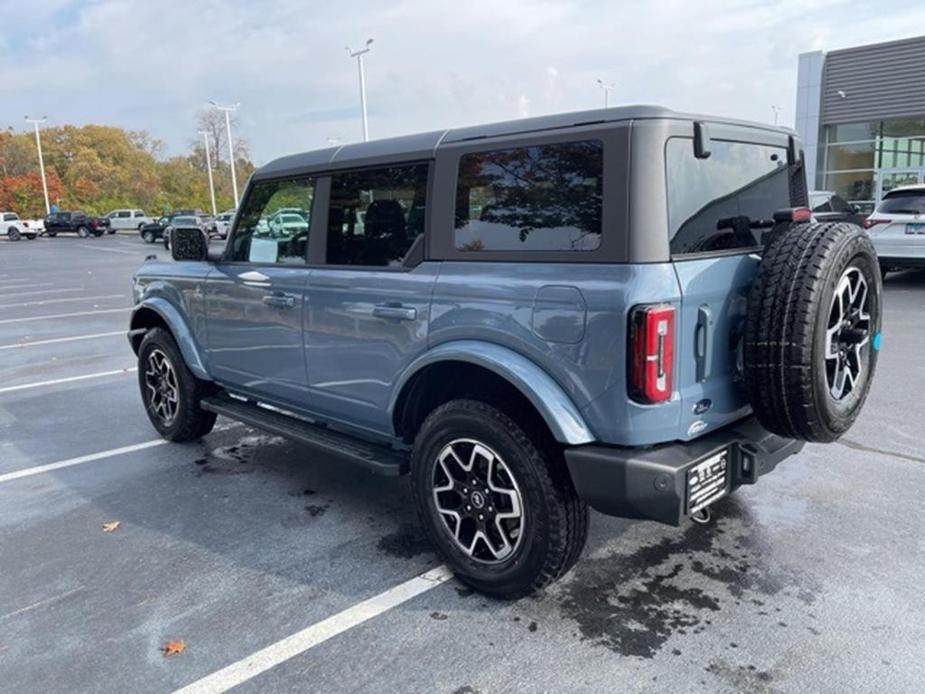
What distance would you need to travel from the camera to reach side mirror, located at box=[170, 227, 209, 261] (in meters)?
4.95

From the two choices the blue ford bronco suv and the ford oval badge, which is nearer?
the blue ford bronco suv

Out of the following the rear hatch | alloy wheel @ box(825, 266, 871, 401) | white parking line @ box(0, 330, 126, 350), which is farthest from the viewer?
the rear hatch

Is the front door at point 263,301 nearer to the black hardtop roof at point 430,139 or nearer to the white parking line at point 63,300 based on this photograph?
the black hardtop roof at point 430,139

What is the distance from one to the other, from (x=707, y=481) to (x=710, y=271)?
82 centimetres

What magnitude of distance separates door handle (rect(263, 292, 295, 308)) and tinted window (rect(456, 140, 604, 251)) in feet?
4.11

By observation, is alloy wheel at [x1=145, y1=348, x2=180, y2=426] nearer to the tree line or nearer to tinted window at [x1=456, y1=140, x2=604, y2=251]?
tinted window at [x1=456, y1=140, x2=604, y2=251]

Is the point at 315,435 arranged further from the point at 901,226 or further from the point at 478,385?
the point at 901,226

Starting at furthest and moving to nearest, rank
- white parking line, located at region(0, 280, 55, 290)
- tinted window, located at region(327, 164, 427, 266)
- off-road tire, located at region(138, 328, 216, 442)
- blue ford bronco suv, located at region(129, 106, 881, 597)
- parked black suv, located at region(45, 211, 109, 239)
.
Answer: parked black suv, located at region(45, 211, 109, 239) → white parking line, located at region(0, 280, 55, 290) → off-road tire, located at region(138, 328, 216, 442) → tinted window, located at region(327, 164, 427, 266) → blue ford bronco suv, located at region(129, 106, 881, 597)

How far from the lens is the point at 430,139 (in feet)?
11.4

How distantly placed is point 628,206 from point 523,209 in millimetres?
515

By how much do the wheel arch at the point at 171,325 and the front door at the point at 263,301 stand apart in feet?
0.50

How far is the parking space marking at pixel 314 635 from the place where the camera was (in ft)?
8.75

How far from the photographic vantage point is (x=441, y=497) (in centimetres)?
336

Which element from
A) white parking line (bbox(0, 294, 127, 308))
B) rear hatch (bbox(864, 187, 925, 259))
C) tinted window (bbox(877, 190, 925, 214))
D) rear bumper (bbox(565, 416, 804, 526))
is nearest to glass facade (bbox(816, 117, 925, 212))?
tinted window (bbox(877, 190, 925, 214))
